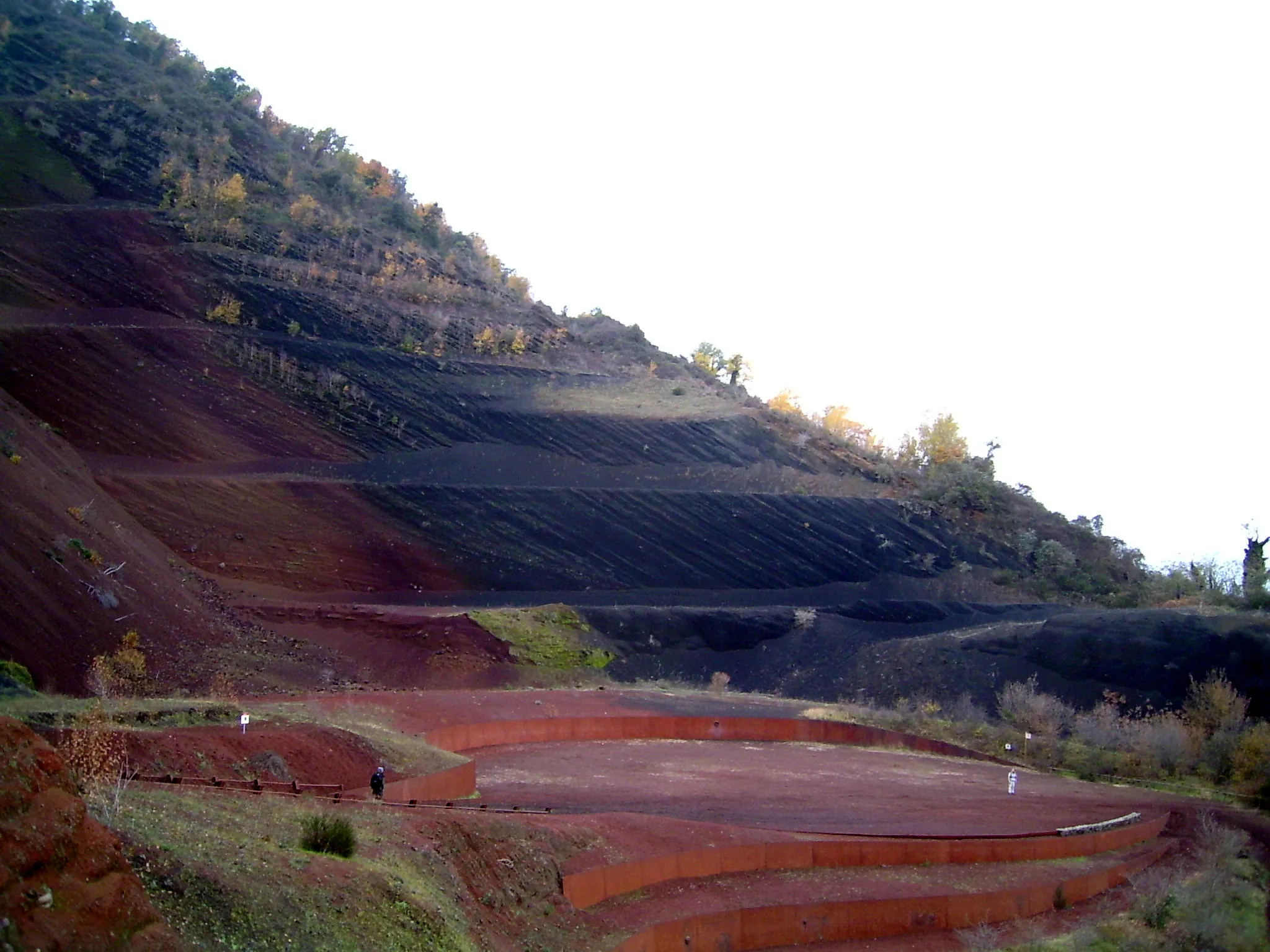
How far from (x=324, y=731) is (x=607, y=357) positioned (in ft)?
126

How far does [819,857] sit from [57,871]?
10.4m

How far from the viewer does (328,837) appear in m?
8.29

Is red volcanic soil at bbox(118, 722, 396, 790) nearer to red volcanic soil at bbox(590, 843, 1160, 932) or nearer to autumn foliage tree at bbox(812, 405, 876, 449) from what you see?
red volcanic soil at bbox(590, 843, 1160, 932)

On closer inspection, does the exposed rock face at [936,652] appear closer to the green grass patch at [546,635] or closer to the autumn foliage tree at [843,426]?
the green grass patch at [546,635]

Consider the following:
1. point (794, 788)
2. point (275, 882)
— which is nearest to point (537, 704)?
point (794, 788)

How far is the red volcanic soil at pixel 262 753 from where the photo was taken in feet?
35.0

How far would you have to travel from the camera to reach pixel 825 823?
1552 centimetres

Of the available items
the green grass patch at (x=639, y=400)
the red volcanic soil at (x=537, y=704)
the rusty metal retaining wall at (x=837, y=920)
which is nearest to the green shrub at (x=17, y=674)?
the red volcanic soil at (x=537, y=704)

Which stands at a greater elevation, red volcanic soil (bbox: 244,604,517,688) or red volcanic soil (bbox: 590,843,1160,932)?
red volcanic soil (bbox: 590,843,1160,932)

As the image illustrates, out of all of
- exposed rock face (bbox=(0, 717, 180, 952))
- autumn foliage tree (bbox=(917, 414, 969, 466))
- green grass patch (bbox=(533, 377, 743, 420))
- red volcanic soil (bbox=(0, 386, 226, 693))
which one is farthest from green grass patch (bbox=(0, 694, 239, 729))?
autumn foliage tree (bbox=(917, 414, 969, 466))

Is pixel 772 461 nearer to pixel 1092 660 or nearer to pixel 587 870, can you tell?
pixel 1092 660

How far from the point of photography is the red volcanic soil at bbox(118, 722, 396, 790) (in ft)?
35.0

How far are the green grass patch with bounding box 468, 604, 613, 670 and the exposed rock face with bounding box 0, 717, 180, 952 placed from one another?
864 inches

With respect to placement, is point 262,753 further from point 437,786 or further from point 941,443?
point 941,443
